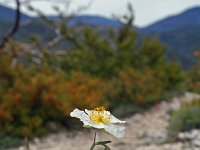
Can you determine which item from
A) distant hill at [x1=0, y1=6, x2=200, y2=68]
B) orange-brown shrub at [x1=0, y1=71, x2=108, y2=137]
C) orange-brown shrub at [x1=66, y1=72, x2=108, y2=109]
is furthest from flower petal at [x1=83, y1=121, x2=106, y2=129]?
distant hill at [x1=0, y1=6, x2=200, y2=68]

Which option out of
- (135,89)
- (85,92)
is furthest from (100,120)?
(135,89)

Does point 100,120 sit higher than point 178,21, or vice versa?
point 178,21

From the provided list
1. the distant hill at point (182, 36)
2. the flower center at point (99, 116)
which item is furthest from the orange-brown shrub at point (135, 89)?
the distant hill at point (182, 36)

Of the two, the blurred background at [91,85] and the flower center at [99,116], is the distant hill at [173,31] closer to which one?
the blurred background at [91,85]

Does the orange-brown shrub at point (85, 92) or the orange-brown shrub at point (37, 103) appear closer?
the orange-brown shrub at point (37, 103)

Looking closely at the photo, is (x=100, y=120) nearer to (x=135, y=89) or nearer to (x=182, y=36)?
(x=135, y=89)

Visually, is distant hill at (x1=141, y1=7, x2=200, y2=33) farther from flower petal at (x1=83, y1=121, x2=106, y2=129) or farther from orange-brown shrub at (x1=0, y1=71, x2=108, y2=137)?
flower petal at (x1=83, y1=121, x2=106, y2=129)
